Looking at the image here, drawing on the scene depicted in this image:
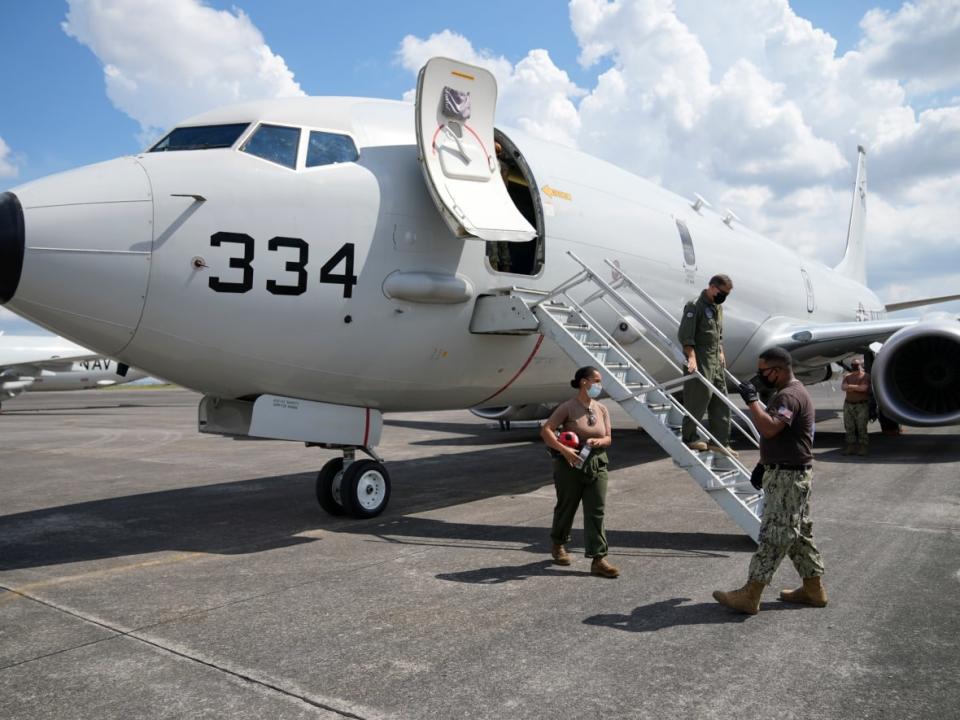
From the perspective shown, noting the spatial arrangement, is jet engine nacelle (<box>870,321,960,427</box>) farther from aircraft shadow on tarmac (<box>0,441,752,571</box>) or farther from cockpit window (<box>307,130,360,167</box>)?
cockpit window (<box>307,130,360,167</box>)

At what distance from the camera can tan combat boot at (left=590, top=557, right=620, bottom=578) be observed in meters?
5.55

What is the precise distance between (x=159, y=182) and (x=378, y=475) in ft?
11.7

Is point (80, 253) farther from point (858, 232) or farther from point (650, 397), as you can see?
point (858, 232)

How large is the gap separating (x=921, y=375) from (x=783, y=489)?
10.0 meters

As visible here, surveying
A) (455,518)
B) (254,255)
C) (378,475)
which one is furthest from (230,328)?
(455,518)

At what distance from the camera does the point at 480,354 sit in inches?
315

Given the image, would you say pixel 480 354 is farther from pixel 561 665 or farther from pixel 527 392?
pixel 561 665

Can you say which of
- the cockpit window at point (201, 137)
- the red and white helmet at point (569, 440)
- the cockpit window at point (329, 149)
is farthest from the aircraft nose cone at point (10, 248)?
the red and white helmet at point (569, 440)

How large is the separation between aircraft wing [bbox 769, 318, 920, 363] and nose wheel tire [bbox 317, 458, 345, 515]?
9093 mm

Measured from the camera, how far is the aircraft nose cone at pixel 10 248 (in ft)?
18.2

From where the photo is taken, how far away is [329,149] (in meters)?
7.07

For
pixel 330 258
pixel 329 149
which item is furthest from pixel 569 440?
pixel 329 149

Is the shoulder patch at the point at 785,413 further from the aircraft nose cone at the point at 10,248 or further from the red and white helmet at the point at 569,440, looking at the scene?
the aircraft nose cone at the point at 10,248

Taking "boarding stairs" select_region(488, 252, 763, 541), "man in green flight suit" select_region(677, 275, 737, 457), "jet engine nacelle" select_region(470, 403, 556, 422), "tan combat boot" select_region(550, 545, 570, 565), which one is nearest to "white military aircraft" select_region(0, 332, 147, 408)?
"jet engine nacelle" select_region(470, 403, 556, 422)
